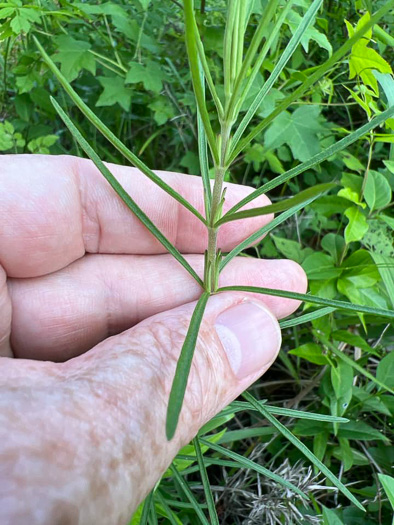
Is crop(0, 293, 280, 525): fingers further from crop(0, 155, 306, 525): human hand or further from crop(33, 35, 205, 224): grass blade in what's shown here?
crop(33, 35, 205, 224): grass blade

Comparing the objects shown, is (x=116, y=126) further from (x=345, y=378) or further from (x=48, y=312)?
(x=345, y=378)

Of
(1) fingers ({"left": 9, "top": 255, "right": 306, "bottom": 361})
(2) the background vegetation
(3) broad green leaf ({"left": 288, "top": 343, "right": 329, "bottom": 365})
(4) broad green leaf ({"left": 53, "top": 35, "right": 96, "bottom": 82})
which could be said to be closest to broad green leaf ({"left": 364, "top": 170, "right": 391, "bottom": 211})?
(2) the background vegetation

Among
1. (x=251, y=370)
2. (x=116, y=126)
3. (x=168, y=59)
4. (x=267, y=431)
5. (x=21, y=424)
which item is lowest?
(x=267, y=431)

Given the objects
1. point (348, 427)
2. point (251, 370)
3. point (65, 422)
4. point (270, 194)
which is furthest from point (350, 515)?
point (270, 194)

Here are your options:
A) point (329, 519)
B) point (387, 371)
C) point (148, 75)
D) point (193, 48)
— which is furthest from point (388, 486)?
point (148, 75)

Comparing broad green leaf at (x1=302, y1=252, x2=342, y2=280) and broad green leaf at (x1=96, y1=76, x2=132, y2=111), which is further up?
broad green leaf at (x1=96, y1=76, x2=132, y2=111)

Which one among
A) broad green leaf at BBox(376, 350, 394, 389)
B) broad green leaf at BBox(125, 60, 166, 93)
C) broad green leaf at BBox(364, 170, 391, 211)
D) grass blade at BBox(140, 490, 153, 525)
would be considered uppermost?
broad green leaf at BBox(125, 60, 166, 93)
